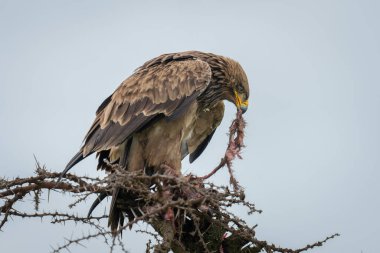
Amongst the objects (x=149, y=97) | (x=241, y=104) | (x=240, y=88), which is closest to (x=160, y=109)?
(x=149, y=97)

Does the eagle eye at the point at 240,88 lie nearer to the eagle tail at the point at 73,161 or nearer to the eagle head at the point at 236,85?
the eagle head at the point at 236,85

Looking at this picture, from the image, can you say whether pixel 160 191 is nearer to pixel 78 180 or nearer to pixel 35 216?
pixel 78 180

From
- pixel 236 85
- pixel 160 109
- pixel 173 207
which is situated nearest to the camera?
pixel 173 207

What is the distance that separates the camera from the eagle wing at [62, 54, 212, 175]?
6795 millimetres

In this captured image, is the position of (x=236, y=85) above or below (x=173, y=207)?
above

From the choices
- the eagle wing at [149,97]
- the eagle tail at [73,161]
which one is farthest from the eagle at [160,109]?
the eagle tail at [73,161]

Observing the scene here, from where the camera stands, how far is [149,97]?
725 centimetres

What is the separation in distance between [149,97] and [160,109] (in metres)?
0.26

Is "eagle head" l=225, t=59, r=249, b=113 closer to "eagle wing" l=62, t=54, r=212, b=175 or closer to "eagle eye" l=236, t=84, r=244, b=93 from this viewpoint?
"eagle eye" l=236, t=84, r=244, b=93

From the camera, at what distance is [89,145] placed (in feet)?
21.5

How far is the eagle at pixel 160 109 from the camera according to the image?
6.90 m

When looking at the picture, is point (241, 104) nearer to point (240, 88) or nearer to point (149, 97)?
point (240, 88)

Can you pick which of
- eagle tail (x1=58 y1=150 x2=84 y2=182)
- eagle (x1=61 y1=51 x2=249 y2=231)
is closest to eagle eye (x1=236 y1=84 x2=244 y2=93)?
eagle (x1=61 y1=51 x2=249 y2=231)

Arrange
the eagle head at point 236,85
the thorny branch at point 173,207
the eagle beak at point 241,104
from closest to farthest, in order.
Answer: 1. the thorny branch at point 173,207
2. the eagle beak at point 241,104
3. the eagle head at point 236,85
